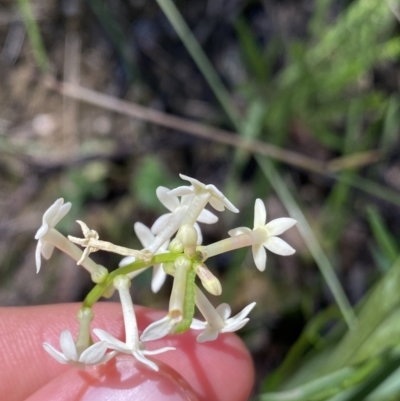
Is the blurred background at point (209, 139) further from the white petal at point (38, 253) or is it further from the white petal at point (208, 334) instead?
the white petal at point (38, 253)

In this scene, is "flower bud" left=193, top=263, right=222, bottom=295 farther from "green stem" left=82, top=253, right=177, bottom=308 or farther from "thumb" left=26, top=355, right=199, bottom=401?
"thumb" left=26, top=355, right=199, bottom=401

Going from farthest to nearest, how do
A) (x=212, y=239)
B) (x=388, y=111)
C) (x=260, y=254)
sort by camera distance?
(x=212, y=239) < (x=388, y=111) < (x=260, y=254)

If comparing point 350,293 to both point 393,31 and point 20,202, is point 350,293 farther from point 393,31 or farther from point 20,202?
point 20,202

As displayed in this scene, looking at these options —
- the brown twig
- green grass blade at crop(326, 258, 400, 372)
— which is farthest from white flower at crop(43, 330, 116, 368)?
the brown twig

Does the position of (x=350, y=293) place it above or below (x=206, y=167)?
below

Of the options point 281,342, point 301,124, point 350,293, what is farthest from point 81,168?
point 350,293

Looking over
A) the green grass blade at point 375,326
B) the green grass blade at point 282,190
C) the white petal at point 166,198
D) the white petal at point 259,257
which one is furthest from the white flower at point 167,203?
the green grass blade at point 282,190

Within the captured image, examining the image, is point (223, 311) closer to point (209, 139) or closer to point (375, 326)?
point (375, 326)

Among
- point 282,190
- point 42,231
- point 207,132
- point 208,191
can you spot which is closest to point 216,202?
point 208,191
